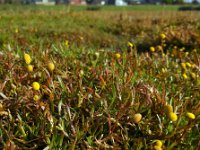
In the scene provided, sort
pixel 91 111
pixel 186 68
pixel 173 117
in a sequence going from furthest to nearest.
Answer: pixel 186 68 → pixel 91 111 → pixel 173 117

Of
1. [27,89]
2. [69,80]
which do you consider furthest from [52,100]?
[69,80]

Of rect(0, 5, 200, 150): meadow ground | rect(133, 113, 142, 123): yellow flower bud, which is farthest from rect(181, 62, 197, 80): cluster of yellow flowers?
rect(133, 113, 142, 123): yellow flower bud

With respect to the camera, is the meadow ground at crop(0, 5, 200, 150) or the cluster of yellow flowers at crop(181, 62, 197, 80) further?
the cluster of yellow flowers at crop(181, 62, 197, 80)

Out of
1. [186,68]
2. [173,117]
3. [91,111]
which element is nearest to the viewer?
[173,117]

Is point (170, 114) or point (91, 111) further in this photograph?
point (91, 111)

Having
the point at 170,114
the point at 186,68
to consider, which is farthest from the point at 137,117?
the point at 186,68

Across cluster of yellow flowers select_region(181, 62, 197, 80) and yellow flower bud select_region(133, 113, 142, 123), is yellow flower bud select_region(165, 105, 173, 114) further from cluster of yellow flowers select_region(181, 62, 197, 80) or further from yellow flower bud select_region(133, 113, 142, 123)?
cluster of yellow flowers select_region(181, 62, 197, 80)

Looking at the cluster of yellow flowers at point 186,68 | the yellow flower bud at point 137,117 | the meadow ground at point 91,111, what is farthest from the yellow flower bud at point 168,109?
the cluster of yellow flowers at point 186,68

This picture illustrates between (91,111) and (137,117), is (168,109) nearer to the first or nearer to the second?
(137,117)

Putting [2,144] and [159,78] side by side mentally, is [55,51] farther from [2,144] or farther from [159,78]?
[2,144]

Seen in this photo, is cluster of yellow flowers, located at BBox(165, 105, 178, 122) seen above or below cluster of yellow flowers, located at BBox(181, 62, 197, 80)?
above

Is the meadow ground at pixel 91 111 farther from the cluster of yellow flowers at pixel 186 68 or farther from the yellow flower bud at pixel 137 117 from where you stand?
the cluster of yellow flowers at pixel 186 68
